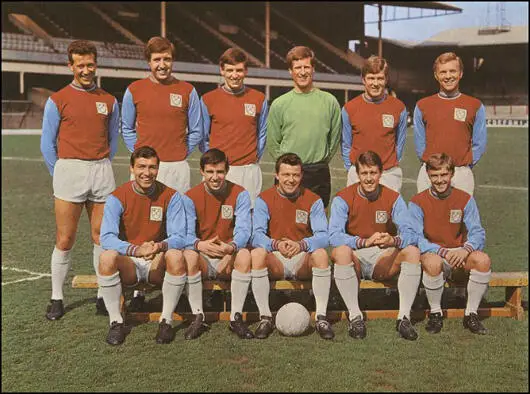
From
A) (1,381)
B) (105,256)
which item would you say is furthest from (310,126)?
(1,381)

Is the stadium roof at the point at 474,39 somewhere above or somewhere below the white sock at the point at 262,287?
above

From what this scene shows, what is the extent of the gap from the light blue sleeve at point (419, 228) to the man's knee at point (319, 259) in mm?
613

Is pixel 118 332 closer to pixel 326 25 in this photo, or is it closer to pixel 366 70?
pixel 366 70

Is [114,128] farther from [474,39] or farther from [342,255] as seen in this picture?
[474,39]

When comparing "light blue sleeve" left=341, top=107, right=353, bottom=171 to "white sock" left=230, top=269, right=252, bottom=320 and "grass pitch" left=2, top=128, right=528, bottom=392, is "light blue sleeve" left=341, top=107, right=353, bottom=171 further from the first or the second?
"white sock" left=230, top=269, right=252, bottom=320

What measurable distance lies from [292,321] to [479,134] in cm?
198

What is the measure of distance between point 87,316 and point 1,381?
1085 millimetres

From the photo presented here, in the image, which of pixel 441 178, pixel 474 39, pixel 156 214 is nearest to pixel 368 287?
pixel 441 178

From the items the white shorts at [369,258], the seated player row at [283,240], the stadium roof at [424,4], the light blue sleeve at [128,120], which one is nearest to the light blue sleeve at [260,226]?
the seated player row at [283,240]

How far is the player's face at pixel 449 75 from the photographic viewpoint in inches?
183

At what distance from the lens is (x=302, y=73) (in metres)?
4.77

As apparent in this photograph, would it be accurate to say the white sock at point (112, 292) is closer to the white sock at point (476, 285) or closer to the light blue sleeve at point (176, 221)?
the light blue sleeve at point (176, 221)

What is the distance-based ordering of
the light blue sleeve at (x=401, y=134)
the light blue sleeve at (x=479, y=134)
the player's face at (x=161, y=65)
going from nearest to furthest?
the player's face at (x=161, y=65)
the light blue sleeve at (x=479, y=134)
the light blue sleeve at (x=401, y=134)

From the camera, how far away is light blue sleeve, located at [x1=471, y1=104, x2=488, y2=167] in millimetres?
4852
